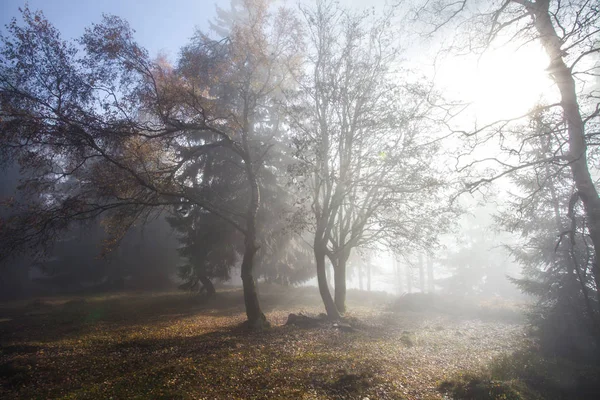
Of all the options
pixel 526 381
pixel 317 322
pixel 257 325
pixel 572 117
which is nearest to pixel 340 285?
pixel 317 322

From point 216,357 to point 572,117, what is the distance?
389 inches

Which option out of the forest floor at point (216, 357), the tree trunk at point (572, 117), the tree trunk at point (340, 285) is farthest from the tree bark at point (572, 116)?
the tree trunk at point (340, 285)

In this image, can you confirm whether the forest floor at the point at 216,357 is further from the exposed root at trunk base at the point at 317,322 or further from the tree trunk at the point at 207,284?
the tree trunk at the point at 207,284

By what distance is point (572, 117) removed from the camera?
6434 millimetres

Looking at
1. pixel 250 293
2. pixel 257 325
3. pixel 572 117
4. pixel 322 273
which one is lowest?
pixel 257 325

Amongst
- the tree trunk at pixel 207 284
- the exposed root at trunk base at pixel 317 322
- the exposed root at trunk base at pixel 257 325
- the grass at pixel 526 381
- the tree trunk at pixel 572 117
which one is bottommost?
the grass at pixel 526 381

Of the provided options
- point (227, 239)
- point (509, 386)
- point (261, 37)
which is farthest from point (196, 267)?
point (509, 386)

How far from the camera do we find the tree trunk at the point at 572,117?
21.0ft

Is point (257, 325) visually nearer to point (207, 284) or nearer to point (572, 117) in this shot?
point (207, 284)

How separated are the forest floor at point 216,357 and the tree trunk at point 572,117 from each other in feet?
16.7

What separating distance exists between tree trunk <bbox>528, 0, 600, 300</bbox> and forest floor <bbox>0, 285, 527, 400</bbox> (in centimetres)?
509

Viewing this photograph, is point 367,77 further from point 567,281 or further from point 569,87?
point 567,281

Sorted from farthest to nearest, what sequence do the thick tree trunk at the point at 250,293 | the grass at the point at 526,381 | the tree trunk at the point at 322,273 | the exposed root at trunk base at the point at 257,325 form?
the tree trunk at the point at 322,273 < the thick tree trunk at the point at 250,293 < the exposed root at trunk base at the point at 257,325 < the grass at the point at 526,381

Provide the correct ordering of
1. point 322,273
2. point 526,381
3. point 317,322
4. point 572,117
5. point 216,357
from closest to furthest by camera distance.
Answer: point 572,117
point 216,357
point 526,381
point 317,322
point 322,273
